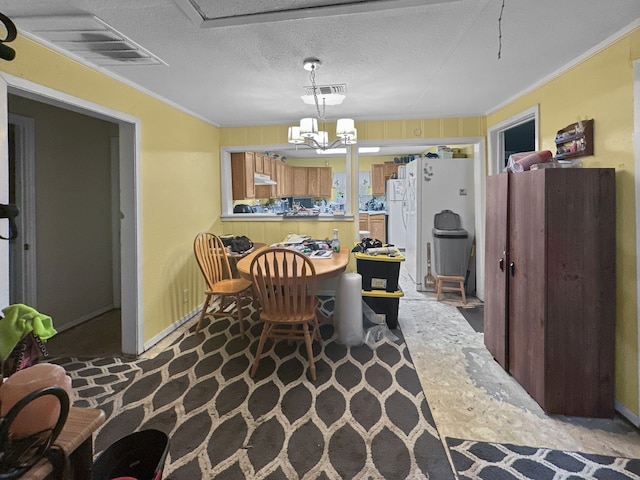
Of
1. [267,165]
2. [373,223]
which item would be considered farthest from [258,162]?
[373,223]

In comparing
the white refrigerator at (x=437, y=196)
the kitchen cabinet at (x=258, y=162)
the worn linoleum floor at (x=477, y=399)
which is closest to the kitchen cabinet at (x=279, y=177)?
the kitchen cabinet at (x=258, y=162)

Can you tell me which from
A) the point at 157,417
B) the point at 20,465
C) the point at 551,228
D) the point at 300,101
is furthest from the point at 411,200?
the point at 20,465

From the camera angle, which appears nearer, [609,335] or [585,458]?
[585,458]

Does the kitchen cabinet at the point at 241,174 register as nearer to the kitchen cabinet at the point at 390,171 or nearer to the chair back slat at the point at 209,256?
the chair back slat at the point at 209,256

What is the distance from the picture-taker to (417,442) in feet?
5.93

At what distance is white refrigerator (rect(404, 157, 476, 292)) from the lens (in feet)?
14.5

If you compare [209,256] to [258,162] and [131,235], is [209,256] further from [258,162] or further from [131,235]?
[258,162]

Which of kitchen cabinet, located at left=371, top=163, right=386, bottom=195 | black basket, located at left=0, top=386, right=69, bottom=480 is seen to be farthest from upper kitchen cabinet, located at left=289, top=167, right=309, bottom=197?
black basket, located at left=0, top=386, right=69, bottom=480

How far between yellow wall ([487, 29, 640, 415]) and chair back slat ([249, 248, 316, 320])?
1887mm

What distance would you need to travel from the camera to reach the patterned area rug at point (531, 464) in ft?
5.17

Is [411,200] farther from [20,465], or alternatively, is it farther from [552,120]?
[20,465]

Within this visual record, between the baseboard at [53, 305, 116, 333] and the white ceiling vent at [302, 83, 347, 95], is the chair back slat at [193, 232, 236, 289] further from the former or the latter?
the white ceiling vent at [302, 83, 347, 95]

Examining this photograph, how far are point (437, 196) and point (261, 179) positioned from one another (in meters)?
2.65

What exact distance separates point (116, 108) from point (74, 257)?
5.75ft
